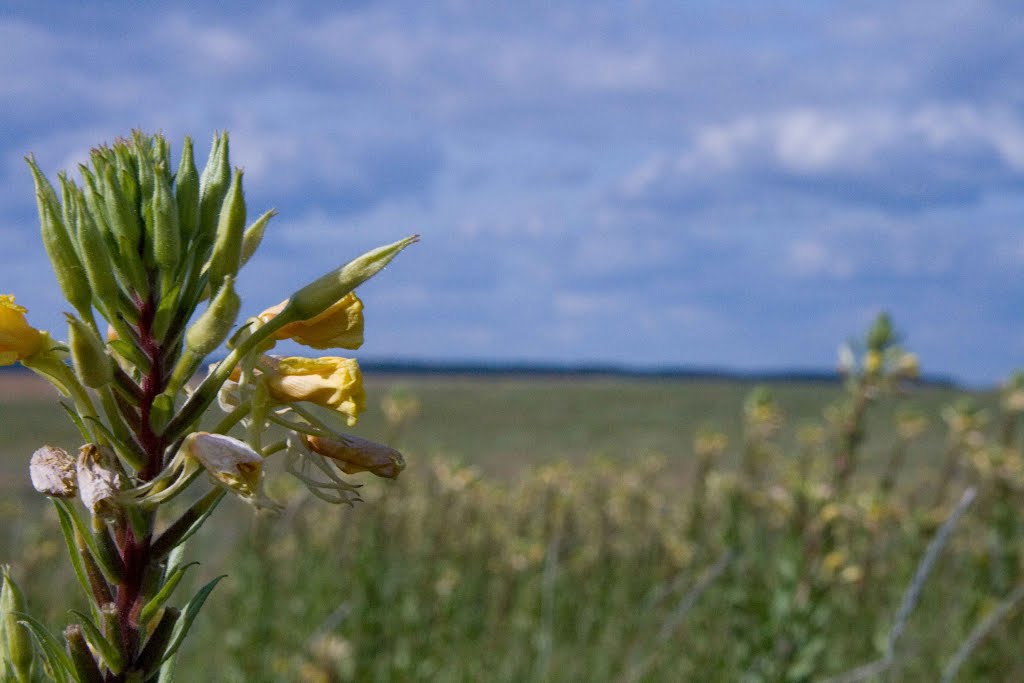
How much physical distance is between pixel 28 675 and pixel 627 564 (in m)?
8.53

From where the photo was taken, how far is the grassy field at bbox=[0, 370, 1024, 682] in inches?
192

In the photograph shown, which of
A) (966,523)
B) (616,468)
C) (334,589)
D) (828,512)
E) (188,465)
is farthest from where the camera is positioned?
(616,468)

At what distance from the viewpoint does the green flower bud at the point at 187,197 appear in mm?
1620

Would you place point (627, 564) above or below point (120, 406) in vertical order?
below

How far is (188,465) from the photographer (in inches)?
57.0

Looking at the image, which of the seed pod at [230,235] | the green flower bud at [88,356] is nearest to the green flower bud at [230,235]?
the seed pod at [230,235]

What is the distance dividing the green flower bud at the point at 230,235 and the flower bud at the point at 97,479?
340 mm

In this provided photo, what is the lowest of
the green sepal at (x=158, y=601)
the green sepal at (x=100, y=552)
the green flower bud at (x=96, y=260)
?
the green sepal at (x=158, y=601)

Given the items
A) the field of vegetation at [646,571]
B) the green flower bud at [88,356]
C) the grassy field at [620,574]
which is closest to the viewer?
the green flower bud at [88,356]

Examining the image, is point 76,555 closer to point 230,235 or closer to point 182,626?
point 182,626

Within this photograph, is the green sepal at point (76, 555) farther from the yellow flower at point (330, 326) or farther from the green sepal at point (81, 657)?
the yellow flower at point (330, 326)

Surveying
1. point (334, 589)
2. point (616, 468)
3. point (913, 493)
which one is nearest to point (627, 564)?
point (616, 468)

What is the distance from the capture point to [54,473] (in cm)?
150

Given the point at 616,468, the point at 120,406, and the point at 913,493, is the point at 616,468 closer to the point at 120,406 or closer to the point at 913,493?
the point at 913,493
